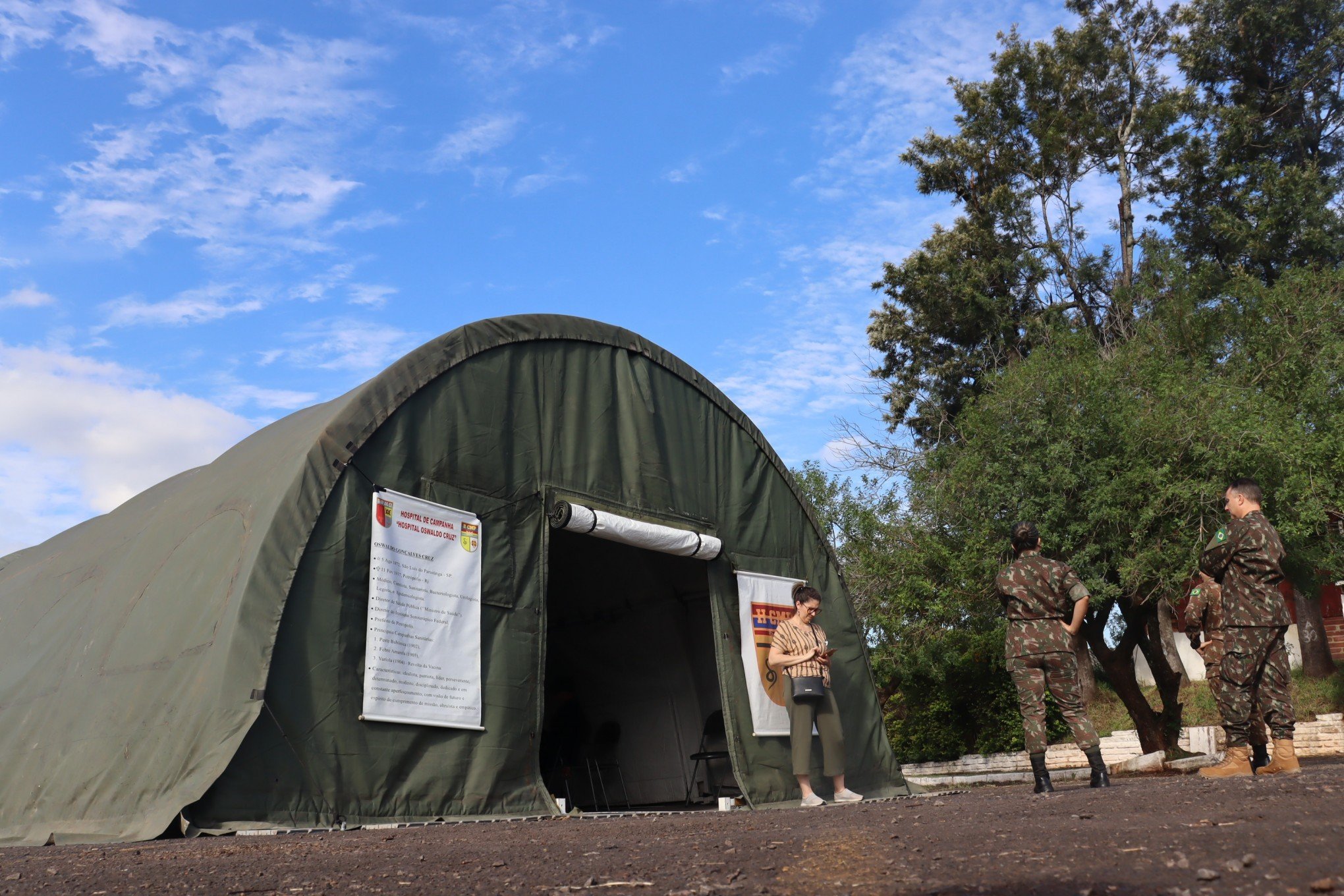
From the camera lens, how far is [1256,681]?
6.72 meters

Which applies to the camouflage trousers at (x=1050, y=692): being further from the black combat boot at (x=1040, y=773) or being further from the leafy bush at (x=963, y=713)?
the leafy bush at (x=963, y=713)

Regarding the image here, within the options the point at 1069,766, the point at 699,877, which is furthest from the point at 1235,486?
the point at 1069,766

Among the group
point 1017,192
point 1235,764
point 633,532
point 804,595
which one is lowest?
point 1235,764

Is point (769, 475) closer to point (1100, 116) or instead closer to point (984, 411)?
point (984, 411)

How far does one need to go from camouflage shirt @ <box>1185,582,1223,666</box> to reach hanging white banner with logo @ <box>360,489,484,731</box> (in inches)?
195

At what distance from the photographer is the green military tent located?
18.9 ft

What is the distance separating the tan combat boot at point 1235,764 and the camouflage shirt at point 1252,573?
2.53 feet

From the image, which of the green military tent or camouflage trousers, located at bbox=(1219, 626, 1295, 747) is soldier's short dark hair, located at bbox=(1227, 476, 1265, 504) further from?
the green military tent

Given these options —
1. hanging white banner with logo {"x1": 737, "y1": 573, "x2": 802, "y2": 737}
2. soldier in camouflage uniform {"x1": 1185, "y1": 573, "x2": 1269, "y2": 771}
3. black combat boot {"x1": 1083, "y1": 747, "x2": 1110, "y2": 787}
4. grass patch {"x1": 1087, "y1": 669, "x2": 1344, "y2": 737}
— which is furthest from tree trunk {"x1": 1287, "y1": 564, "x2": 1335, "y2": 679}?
black combat boot {"x1": 1083, "y1": 747, "x2": 1110, "y2": 787}

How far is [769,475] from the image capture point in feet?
31.6

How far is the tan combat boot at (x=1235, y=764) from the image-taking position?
22.1 feet

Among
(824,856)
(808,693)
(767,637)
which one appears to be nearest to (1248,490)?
(808,693)

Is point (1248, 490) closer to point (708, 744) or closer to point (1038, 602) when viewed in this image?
point (1038, 602)

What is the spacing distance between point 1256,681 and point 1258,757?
2.09 ft
